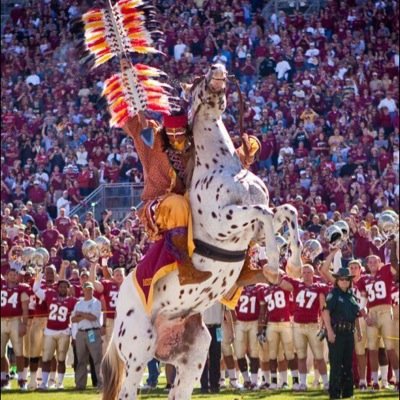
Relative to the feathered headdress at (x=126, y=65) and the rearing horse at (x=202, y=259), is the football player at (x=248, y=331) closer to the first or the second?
the rearing horse at (x=202, y=259)

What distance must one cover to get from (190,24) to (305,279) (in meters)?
14.2

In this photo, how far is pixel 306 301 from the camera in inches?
686

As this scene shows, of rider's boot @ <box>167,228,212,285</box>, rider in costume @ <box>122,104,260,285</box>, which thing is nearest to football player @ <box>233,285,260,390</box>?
rider in costume @ <box>122,104,260,285</box>

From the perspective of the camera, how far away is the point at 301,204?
72.7 feet

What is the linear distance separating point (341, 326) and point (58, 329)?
188 inches

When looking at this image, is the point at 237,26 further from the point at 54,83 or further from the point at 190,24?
the point at 54,83

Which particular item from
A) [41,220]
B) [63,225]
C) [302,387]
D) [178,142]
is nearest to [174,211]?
[178,142]

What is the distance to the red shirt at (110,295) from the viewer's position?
60.9 ft

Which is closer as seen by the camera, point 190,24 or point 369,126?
point 369,126

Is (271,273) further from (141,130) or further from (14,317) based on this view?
(14,317)

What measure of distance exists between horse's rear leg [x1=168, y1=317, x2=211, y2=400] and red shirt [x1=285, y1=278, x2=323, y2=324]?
7244 mm

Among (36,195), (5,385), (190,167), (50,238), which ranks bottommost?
(5,385)

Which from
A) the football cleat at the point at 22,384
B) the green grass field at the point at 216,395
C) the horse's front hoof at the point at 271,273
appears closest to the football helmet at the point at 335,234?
the green grass field at the point at 216,395

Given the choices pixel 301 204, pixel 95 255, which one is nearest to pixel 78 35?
pixel 95 255
